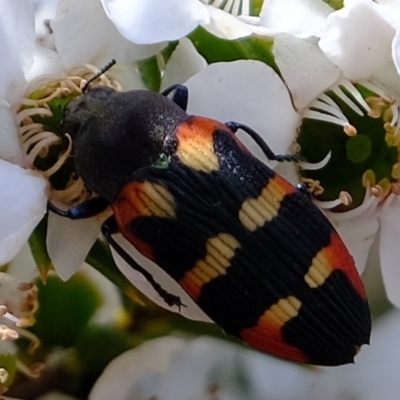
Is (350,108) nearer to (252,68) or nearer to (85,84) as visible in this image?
(252,68)

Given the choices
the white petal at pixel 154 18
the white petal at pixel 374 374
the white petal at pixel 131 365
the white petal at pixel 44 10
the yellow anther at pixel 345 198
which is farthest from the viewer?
the white petal at pixel 374 374

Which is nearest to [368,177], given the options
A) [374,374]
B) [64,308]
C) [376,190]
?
[376,190]

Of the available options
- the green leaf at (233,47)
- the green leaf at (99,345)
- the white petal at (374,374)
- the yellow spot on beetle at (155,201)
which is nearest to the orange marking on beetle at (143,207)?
the yellow spot on beetle at (155,201)

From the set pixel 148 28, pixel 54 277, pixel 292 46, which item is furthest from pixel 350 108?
pixel 54 277

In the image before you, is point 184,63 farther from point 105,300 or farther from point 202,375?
point 202,375

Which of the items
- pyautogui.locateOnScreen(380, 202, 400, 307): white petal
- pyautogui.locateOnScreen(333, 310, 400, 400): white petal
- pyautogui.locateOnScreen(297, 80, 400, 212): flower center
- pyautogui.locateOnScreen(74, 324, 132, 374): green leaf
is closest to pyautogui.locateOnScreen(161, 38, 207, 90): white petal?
pyautogui.locateOnScreen(297, 80, 400, 212): flower center

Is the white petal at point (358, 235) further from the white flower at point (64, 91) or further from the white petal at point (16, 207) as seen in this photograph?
the white petal at point (16, 207)
